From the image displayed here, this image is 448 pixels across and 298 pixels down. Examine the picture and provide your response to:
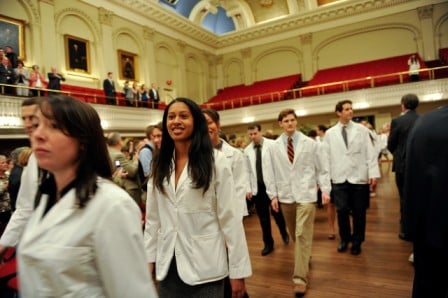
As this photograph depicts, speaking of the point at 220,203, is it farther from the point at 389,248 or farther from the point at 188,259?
the point at 389,248

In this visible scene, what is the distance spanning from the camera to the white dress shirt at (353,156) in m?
3.89

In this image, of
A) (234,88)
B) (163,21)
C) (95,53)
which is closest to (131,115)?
(95,53)

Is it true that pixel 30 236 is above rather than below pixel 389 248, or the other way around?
above

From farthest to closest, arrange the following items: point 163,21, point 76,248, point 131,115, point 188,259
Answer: point 163,21, point 131,115, point 188,259, point 76,248

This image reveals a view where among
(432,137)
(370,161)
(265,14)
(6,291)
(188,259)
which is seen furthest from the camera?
(265,14)

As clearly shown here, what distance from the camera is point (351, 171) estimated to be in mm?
3904

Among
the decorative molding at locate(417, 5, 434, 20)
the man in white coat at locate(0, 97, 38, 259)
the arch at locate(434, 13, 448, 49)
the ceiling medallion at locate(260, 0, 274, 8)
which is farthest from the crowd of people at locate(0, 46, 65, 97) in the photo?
the arch at locate(434, 13, 448, 49)

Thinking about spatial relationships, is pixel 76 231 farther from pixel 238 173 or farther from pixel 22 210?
pixel 238 173

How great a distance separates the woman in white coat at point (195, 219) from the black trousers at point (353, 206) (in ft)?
8.66

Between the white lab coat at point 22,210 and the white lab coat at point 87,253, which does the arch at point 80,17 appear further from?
the white lab coat at point 87,253

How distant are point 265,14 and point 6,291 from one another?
21897mm

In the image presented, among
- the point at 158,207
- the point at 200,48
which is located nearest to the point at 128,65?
the point at 200,48

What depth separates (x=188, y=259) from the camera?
5.40ft

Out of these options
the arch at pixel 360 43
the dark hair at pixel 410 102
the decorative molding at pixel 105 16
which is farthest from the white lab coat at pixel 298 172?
the arch at pixel 360 43
